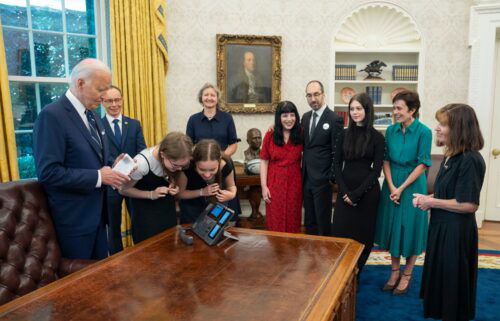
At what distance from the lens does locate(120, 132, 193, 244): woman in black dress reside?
2.12 metres

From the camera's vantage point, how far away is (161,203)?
2357mm

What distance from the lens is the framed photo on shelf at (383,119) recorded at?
490 centimetres

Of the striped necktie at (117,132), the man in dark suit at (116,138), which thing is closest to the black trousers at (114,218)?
Result: the man in dark suit at (116,138)

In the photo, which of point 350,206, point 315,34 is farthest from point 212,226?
point 315,34

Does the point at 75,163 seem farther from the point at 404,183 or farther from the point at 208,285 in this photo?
the point at 404,183

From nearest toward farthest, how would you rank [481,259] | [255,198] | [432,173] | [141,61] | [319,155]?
1. [319,155]
2. [481,259]
3. [141,61]
4. [255,198]
5. [432,173]

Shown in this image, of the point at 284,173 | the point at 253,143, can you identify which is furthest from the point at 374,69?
the point at 284,173

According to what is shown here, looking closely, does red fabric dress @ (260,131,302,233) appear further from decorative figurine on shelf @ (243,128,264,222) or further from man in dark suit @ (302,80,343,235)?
decorative figurine on shelf @ (243,128,264,222)

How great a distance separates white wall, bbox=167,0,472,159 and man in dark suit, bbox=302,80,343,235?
5.73 ft

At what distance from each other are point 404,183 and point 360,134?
47cm

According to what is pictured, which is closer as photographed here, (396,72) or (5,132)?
(5,132)

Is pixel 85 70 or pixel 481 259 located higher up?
pixel 85 70

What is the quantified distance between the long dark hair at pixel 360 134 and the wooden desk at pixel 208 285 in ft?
3.30

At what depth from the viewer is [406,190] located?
2848 millimetres
